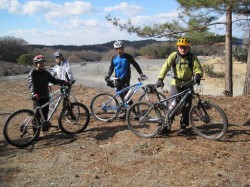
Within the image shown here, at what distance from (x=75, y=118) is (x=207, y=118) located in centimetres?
304

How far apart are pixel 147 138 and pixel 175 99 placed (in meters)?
0.98

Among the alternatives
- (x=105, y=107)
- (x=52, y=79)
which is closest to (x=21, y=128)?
(x=52, y=79)

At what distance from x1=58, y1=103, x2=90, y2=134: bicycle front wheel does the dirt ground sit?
0.60 feet

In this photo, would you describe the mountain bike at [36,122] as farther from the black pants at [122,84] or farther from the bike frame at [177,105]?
the bike frame at [177,105]

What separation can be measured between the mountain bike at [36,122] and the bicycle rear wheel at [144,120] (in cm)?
114

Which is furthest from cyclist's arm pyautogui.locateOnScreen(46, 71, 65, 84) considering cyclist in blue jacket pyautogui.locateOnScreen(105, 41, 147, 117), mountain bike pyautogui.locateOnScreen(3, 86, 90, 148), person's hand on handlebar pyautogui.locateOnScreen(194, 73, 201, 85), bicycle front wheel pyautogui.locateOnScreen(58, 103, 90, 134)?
person's hand on handlebar pyautogui.locateOnScreen(194, 73, 201, 85)

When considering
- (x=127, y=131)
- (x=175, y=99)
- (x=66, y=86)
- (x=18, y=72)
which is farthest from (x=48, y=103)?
(x=18, y=72)

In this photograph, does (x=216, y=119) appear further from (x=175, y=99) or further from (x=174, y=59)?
(x=174, y=59)

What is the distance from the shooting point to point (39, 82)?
7199mm

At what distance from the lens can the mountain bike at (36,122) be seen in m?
6.73

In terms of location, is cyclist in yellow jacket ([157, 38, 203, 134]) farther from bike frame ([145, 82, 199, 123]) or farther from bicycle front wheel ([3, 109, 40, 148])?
bicycle front wheel ([3, 109, 40, 148])

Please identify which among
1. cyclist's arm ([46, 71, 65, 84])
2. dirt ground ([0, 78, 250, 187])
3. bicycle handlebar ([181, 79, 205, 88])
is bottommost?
dirt ground ([0, 78, 250, 187])

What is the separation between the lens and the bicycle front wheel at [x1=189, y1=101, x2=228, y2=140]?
6207 mm

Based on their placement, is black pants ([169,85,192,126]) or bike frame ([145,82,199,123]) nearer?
bike frame ([145,82,199,123])
